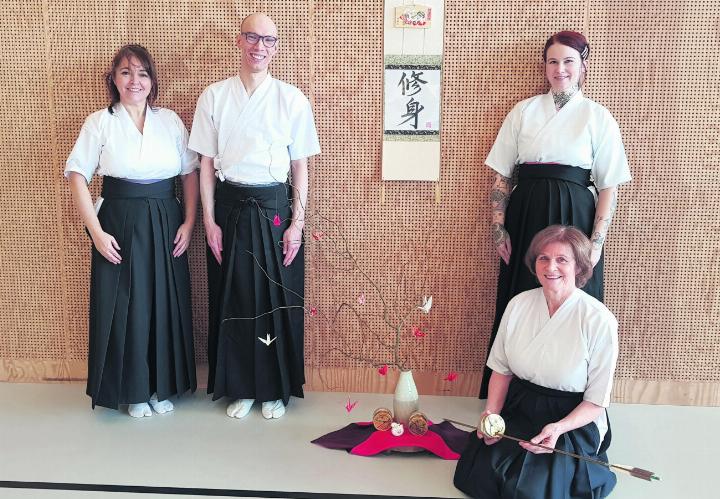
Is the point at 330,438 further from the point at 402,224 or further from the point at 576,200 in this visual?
the point at 576,200

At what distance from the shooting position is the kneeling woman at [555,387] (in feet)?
7.64

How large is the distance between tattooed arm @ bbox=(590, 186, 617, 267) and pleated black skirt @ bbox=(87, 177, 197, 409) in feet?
5.91

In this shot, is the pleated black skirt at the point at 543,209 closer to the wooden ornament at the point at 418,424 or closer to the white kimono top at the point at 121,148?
the wooden ornament at the point at 418,424

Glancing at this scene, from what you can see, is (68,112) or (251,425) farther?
(68,112)

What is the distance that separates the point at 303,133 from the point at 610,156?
129 centimetres

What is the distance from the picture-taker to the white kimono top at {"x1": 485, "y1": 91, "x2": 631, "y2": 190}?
2.85 m

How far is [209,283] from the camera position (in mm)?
3146

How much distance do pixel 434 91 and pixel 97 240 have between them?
5.27 feet

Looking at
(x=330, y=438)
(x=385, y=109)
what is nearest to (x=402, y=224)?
(x=385, y=109)

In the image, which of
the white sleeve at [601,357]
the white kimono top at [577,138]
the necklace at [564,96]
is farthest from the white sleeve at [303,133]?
the white sleeve at [601,357]

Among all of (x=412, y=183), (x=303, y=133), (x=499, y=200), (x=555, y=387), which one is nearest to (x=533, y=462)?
(x=555, y=387)

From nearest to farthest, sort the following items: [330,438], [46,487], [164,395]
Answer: [46,487] → [330,438] → [164,395]

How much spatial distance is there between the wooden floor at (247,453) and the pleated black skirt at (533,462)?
0.38 ft

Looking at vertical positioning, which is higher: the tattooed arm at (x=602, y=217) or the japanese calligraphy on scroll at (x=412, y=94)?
the japanese calligraphy on scroll at (x=412, y=94)
